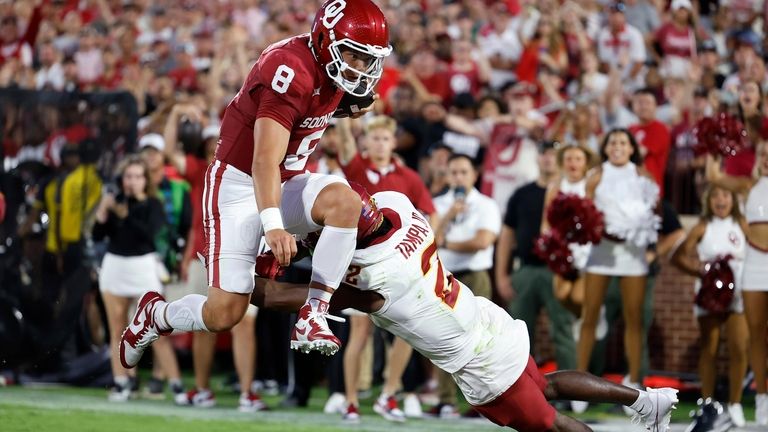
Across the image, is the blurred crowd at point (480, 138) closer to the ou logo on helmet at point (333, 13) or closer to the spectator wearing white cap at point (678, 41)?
the spectator wearing white cap at point (678, 41)

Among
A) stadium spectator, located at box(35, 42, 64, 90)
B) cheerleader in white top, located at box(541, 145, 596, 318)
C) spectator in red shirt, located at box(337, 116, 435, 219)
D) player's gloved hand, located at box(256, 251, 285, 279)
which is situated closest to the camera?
player's gloved hand, located at box(256, 251, 285, 279)

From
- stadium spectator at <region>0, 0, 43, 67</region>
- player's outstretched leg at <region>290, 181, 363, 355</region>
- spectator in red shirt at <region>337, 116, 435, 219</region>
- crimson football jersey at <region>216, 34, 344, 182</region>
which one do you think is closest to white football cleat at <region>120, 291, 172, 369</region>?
crimson football jersey at <region>216, 34, 344, 182</region>

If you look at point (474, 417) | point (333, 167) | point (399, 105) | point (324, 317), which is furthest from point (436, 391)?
point (324, 317)

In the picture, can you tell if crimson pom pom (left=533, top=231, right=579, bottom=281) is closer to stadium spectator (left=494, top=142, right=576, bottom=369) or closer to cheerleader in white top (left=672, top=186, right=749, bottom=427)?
stadium spectator (left=494, top=142, right=576, bottom=369)

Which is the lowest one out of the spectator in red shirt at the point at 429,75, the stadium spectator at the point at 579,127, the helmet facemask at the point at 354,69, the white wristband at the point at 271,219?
the white wristband at the point at 271,219

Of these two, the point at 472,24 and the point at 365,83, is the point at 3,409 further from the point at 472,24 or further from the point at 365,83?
the point at 472,24

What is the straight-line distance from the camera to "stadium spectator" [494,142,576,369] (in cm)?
1072

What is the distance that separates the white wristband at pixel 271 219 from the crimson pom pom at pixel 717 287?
485 centimetres

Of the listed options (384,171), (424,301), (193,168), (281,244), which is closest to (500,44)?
(193,168)

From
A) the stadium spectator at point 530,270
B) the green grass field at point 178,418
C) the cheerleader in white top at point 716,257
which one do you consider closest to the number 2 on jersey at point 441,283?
the green grass field at point 178,418

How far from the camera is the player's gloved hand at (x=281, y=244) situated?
5922 millimetres

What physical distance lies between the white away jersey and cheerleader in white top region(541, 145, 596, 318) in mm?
4057

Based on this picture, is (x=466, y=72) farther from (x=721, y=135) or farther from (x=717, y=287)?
(x=717, y=287)

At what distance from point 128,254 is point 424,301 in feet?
16.6
